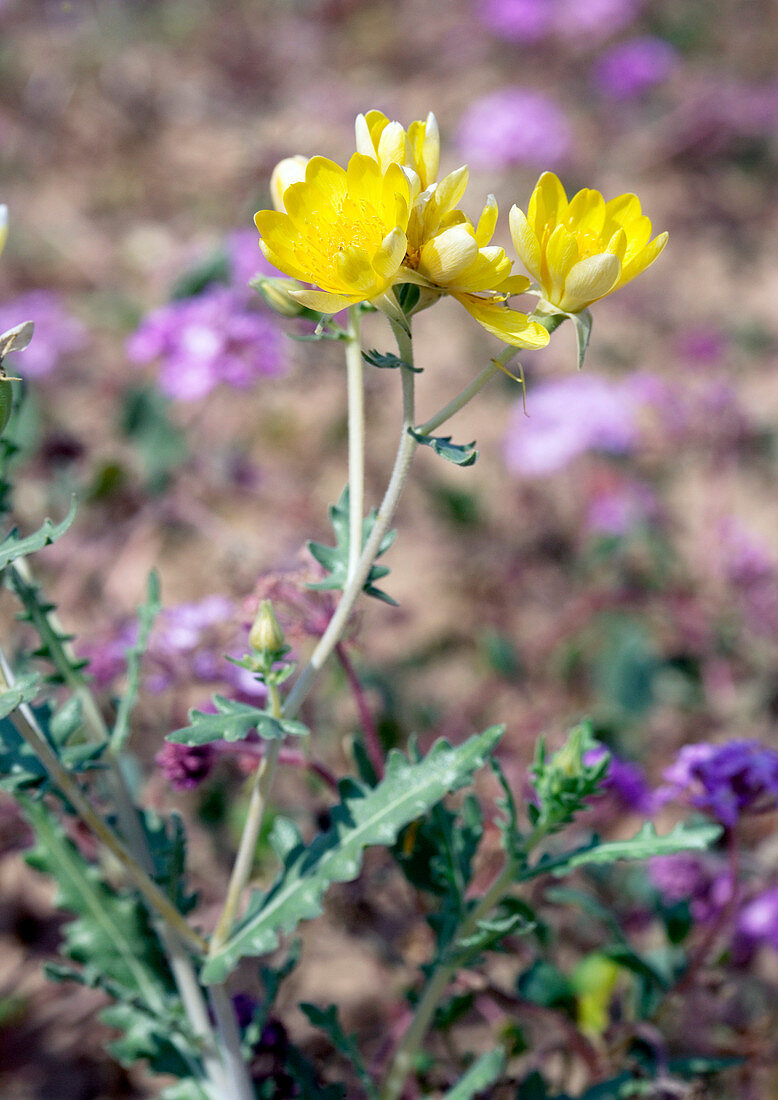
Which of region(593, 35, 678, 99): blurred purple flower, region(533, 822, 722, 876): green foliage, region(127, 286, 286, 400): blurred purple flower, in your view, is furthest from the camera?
region(593, 35, 678, 99): blurred purple flower

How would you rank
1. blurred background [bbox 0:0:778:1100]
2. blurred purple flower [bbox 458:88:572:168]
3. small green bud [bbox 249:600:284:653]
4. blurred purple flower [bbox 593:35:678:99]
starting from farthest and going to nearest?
blurred purple flower [bbox 593:35:678:99] < blurred purple flower [bbox 458:88:572:168] < blurred background [bbox 0:0:778:1100] < small green bud [bbox 249:600:284:653]

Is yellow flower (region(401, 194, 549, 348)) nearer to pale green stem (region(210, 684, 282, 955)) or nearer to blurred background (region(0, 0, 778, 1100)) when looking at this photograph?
pale green stem (region(210, 684, 282, 955))

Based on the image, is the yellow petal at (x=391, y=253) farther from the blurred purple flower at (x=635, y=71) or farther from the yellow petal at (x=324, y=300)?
the blurred purple flower at (x=635, y=71)

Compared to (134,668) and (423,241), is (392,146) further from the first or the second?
(134,668)

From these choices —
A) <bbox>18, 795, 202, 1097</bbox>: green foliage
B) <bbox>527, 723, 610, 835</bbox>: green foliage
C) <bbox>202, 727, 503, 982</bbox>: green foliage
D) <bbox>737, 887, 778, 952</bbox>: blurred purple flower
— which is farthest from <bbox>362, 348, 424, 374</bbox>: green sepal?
<bbox>737, 887, 778, 952</bbox>: blurred purple flower

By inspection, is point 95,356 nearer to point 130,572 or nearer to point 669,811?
point 130,572
